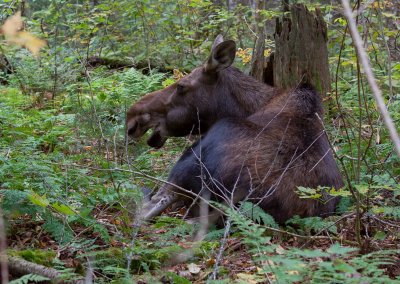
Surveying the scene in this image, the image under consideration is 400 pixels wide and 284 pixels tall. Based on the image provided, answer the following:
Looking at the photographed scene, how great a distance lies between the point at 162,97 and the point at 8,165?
3.04 meters

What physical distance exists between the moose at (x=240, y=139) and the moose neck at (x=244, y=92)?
0.04 ft

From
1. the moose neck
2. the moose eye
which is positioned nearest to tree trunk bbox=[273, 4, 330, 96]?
the moose neck

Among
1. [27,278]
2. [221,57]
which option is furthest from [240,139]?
[27,278]

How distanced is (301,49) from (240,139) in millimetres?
2832

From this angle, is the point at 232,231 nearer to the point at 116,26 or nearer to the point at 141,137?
the point at 141,137

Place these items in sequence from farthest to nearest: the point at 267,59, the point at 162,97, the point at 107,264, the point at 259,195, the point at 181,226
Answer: the point at 267,59, the point at 162,97, the point at 259,195, the point at 181,226, the point at 107,264

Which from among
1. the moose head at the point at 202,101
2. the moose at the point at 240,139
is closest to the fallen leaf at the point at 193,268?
the moose at the point at 240,139

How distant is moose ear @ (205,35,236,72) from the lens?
322 inches

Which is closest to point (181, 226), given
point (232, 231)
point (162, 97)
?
point (232, 231)

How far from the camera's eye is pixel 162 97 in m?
8.67

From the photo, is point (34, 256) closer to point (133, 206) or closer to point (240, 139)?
point (133, 206)

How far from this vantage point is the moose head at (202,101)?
8.38m

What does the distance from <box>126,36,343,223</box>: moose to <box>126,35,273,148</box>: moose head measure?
1cm

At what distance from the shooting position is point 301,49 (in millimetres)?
9273
